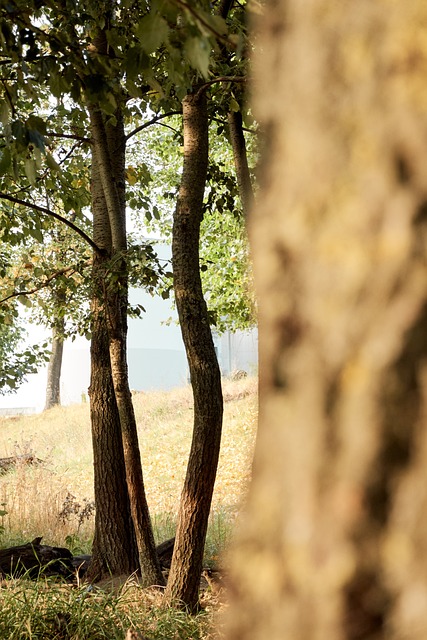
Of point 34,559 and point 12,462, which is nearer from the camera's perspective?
point 34,559

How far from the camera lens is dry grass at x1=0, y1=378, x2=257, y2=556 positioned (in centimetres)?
877

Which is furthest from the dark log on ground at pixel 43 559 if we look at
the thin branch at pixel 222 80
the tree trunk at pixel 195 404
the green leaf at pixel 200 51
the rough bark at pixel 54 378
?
the rough bark at pixel 54 378

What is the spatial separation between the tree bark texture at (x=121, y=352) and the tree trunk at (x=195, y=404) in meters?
0.52

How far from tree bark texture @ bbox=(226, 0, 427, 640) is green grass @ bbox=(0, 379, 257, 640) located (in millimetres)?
160

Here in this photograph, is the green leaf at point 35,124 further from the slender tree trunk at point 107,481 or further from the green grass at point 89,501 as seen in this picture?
the slender tree trunk at point 107,481

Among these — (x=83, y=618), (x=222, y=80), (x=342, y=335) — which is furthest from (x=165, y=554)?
(x=342, y=335)

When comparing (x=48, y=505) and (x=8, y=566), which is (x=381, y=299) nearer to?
(x=8, y=566)

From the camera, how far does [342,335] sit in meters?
0.85

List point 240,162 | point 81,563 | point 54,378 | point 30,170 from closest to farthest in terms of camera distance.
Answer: point 30,170, point 240,162, point 81,563, point 54,378

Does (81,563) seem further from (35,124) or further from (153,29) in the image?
(153,29)

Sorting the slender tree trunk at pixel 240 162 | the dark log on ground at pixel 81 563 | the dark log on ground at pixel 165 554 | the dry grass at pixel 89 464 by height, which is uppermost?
the slender tree trunk at pixel 240 162

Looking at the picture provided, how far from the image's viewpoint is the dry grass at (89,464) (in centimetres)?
877

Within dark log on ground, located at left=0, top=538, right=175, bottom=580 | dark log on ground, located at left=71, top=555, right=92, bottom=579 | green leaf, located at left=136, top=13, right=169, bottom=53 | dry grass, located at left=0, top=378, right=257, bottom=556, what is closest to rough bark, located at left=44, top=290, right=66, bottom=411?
dry grass, located at left=0, top=378, right=257, bottom=556

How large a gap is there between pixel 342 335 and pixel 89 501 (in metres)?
11.4
